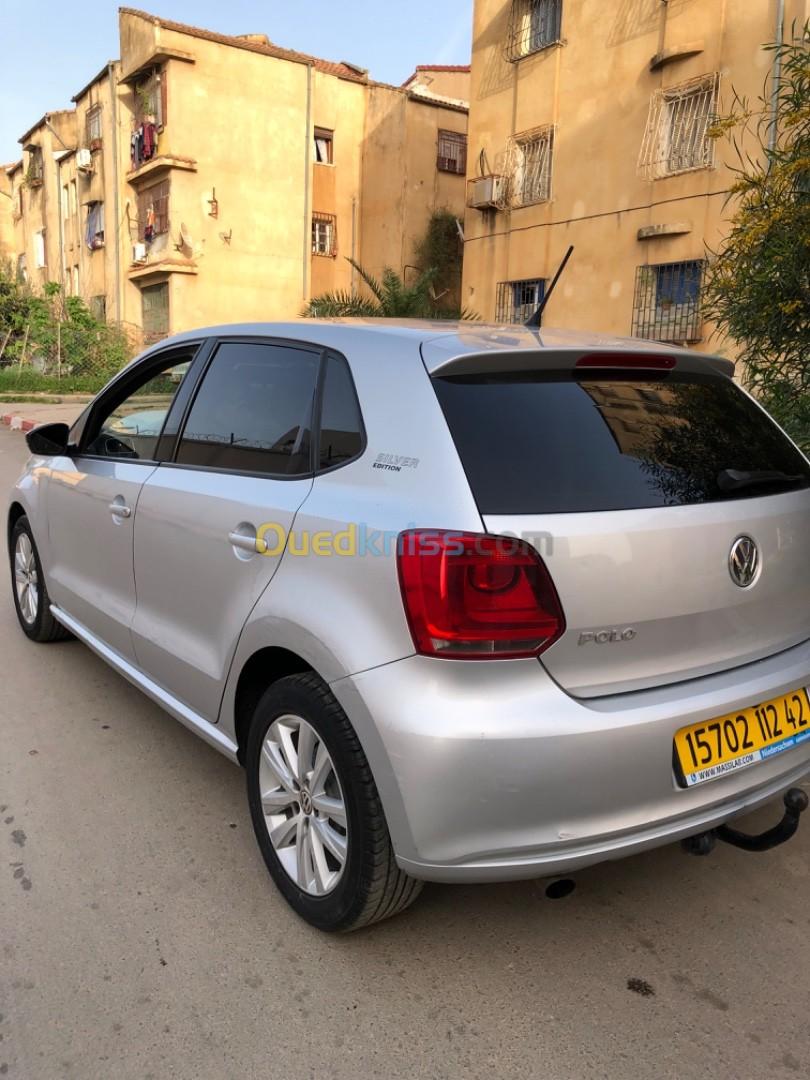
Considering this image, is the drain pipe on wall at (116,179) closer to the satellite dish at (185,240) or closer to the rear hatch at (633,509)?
the satellite dish at (185,240)

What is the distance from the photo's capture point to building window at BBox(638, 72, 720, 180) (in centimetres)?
1204

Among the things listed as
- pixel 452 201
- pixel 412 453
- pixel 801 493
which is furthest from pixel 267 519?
pixel 452 201

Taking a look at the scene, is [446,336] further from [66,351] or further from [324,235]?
[66,351]

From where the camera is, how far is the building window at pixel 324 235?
24.5 m

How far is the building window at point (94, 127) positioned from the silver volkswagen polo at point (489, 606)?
1084 inches

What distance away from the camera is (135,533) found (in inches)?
126

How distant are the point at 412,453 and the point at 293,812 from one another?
1128 millimetres

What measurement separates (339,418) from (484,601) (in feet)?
2.53

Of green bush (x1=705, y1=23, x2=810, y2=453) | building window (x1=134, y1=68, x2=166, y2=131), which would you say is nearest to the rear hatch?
green bush (x1=705, y1=23, x2=810, y2=453)

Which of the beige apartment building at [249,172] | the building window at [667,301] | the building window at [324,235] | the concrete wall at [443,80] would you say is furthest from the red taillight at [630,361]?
the concrete wall at [443,80]

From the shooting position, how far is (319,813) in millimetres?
2361

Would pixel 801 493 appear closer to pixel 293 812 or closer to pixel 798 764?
pixel 798 764

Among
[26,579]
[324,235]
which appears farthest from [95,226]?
[26,579]

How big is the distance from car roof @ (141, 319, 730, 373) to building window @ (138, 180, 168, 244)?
22617 millimetres
